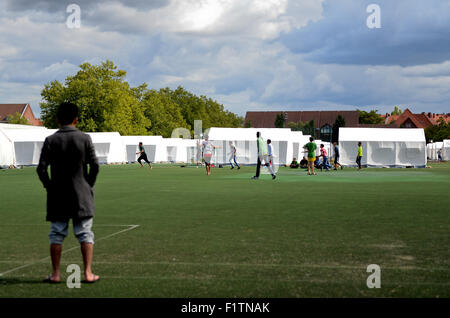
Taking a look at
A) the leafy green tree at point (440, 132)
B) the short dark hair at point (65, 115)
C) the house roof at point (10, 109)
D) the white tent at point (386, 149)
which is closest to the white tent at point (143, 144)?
A: the white tent at point (386, 149)

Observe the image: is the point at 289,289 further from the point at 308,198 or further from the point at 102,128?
the point at 102,128

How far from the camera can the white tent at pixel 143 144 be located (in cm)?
6462

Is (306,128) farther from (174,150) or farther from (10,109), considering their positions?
(10,109)

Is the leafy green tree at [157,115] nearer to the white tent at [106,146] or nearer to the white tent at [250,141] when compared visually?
the white tent at [106,146]

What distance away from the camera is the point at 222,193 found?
17.9 m

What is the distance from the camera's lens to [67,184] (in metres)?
5.91

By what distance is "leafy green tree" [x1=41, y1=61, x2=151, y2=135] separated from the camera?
2785 inches

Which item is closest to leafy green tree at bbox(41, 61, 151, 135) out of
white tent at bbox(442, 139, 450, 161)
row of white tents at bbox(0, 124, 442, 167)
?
row of white tents at bbox(0, 124, 442, 167)

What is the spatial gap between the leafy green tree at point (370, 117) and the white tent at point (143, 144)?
357 ft

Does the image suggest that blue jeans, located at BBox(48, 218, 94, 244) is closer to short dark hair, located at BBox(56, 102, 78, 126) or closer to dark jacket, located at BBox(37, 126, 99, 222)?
dark jacket, located at BBox(37, 126, 99, 222)

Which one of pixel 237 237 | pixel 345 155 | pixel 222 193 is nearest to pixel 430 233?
pixel 237 237

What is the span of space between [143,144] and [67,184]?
197ft

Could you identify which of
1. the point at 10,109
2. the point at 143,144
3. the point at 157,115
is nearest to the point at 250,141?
the point at 143,144

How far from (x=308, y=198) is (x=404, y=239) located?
7215 millimetres
